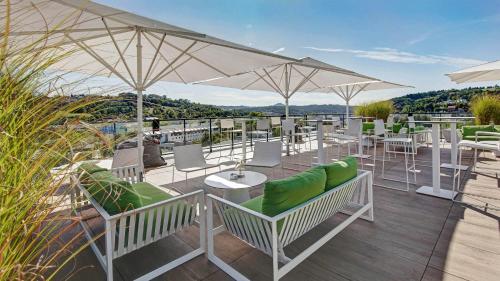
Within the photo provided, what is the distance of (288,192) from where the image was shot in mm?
1968

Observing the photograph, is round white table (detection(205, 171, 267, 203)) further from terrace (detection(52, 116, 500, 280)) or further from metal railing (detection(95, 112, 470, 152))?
metal railing (detection(95, 112, 470, 152))

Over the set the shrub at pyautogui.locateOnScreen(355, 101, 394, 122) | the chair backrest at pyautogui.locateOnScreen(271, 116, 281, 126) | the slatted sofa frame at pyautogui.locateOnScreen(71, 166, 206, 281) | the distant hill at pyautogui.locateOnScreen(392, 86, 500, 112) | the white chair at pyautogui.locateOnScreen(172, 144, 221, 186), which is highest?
the distant hill at pyautogui.locateOnScreen(392, 86, 500, 112)

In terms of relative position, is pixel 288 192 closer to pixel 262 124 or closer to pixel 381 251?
pixel 381 251

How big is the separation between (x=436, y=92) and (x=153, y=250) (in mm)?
16180

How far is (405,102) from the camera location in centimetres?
1188

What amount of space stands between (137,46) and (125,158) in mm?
1769

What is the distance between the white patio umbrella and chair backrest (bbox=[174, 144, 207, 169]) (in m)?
0.68

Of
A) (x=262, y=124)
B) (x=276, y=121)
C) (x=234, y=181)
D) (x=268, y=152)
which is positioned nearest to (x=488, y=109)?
(x=276, y=121)

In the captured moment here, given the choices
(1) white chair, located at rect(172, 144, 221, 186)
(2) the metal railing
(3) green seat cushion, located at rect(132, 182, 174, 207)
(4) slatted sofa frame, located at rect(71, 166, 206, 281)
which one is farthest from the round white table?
(2) the metal railing

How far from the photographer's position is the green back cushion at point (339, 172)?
2.46 m

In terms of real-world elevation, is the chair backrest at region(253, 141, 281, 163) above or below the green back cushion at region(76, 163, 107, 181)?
below

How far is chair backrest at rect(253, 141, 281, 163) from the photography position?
4.79 m

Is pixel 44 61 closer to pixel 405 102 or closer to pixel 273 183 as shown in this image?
pixel 273 183

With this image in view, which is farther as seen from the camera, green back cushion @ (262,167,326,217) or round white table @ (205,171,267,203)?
round white table @ (205,171,267,203)
